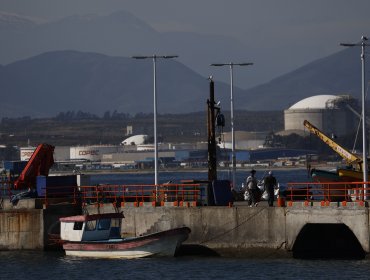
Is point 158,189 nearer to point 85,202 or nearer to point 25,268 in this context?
point 85,202

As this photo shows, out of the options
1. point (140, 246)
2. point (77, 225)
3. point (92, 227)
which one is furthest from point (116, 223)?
point (140, 246)

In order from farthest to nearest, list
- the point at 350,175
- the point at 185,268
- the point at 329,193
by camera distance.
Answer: the point at 350,175, the point at 329,193, the point at 185,268

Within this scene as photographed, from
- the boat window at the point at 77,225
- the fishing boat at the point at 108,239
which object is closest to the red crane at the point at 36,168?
the fishing boat at the point at 108,239

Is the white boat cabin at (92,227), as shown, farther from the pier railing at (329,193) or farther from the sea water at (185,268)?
the pier railing at (329,193)

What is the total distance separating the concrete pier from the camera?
57309 millimetres

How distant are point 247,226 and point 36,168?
59.0 ft

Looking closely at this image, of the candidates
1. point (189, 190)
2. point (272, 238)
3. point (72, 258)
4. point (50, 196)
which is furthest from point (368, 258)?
point (50, 196)

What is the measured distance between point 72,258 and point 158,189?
6326mm

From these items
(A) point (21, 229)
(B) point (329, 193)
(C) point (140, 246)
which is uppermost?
(B) point (329, 193)

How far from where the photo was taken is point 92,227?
2443 inches

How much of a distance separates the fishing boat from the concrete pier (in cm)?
146

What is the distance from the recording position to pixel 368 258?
56.4m

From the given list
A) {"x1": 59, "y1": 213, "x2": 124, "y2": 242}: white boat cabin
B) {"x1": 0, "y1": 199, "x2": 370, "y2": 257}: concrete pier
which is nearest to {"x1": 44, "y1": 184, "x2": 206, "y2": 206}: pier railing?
{"x1": 0, "y1": 199, "x2": 370, "y2": 257}: concrete pier

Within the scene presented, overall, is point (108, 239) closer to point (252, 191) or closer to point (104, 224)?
point (104, 224)
